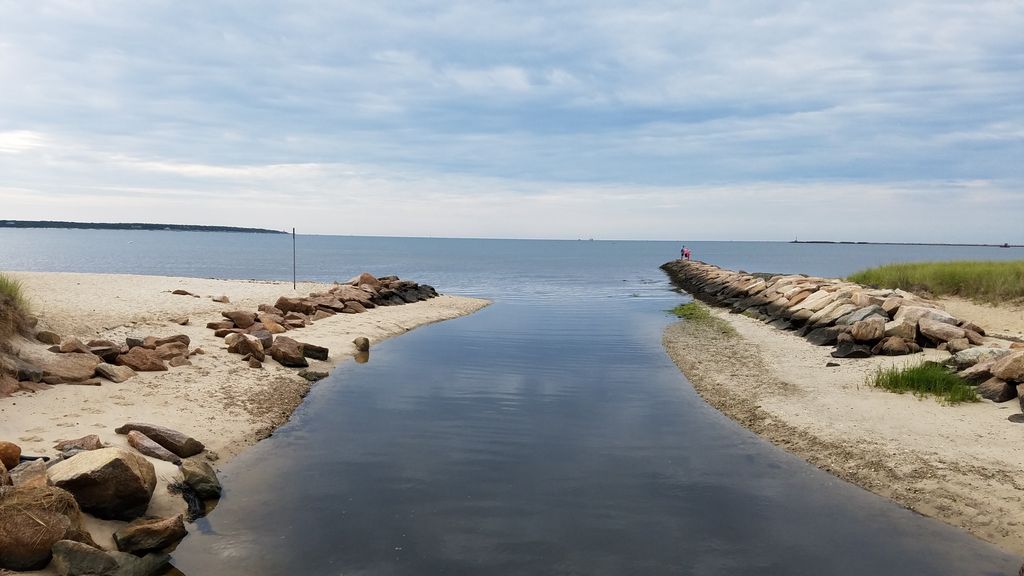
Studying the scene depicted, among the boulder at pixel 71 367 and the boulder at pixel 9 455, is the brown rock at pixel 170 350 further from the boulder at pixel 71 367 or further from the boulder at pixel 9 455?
the boulder at pixel 9 455

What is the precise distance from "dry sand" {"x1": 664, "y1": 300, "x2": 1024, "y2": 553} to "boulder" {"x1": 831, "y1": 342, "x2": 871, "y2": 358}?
292mm

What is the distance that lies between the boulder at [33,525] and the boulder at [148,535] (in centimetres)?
32

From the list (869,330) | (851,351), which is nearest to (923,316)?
(869,330)

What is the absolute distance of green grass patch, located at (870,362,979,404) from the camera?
11922 mm

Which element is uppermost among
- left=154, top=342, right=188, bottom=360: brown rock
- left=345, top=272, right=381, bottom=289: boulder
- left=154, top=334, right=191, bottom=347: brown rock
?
left=345, top=272, right=381, bottom=289: boulder

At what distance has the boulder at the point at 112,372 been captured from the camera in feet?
39.8

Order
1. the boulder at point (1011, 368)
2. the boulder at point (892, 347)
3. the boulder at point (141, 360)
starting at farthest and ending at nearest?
1. the boulder at point (892, 347)
2. the boulder at point (141, 360)
3. the boulder at point (1011, 368)

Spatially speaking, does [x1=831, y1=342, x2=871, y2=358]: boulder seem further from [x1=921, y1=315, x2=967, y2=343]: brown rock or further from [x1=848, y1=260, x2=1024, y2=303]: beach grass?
[x1=848, y1=260, x2=1024, y2=303]: beach grass

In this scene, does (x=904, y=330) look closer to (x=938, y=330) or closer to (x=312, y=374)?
(x=938, y=330)

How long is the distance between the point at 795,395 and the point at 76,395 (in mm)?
13069

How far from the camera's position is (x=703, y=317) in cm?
3009

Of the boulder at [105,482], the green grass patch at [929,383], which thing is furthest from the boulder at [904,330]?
the boulder at [105,482]

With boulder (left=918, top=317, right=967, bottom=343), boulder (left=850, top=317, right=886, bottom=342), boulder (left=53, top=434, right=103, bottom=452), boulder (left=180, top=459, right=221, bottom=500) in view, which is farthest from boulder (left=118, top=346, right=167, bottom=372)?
boulder (left=918, top=317, right=967, bottom=343)

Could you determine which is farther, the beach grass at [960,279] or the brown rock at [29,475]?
the beach grass at [960,279]
